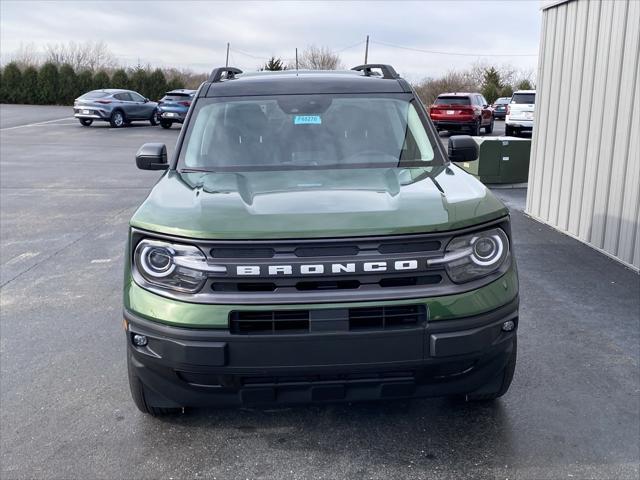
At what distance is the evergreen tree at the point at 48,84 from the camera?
155ft

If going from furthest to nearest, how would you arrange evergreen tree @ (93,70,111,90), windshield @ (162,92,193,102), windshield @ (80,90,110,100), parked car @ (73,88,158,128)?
evergreen tree @ (93,70,111,90) < windshield @ (162,92,193,102) < windshield @ (80,90,110,100) < parked car @ (73,88,158,128)

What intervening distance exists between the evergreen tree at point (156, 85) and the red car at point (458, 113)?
27.6 m

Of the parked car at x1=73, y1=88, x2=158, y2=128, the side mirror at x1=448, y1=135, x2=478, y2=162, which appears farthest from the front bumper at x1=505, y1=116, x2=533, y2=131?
the side mirror at x1=448, y1=135, x2=478, y2=162

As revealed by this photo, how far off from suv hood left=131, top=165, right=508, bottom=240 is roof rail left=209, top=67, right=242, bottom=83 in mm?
1359

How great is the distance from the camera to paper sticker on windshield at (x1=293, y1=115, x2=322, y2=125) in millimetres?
4348

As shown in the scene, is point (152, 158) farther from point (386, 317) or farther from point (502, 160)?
point (502, 160)

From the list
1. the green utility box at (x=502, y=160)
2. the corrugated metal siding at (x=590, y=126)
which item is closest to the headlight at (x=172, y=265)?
the corrugated metal siding at (x=590, y=126)

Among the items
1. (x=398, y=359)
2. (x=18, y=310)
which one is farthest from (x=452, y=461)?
(x=18, y=310)

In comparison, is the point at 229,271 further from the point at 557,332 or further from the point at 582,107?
the point at 582,107

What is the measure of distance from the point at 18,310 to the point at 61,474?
2833mm

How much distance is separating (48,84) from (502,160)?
4207cm

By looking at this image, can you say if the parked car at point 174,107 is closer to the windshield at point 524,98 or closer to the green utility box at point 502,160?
the windshield at point 524,98

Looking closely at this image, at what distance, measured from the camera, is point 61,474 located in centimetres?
319

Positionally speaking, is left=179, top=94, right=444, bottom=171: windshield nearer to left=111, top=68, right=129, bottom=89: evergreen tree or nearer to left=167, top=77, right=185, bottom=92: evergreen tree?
left=111, top=68, right=129, bottom=89: evergreen tree
